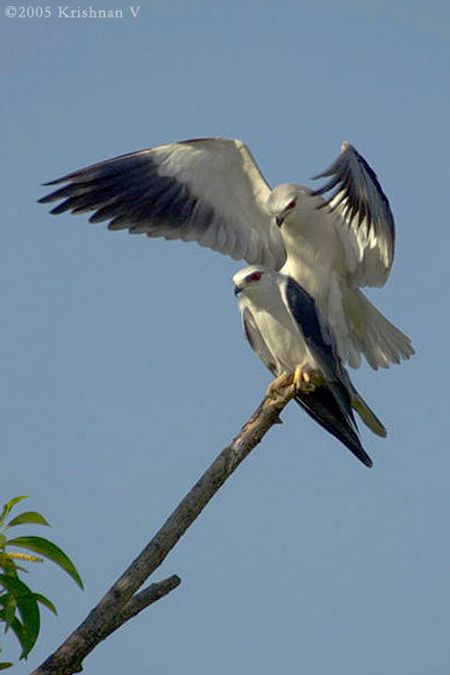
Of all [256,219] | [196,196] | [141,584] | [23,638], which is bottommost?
[23,638]

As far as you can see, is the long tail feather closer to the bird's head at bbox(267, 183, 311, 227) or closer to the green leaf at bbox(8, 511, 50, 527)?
the bird's head at bbox(267, 183, 311, 227)

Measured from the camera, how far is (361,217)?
26.6ft

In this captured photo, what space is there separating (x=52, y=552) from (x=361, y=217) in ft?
13.2

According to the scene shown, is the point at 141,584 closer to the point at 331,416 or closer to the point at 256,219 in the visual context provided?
the point at 331,416

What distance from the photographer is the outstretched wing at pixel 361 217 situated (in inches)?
308

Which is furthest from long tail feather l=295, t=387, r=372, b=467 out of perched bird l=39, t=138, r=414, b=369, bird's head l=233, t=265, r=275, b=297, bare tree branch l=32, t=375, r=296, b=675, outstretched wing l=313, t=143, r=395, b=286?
bare tree branch l=32, t=375, r=296, b=675

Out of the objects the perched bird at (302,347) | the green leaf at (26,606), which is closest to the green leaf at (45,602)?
the green leaf at (26,606)

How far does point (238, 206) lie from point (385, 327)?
136cm

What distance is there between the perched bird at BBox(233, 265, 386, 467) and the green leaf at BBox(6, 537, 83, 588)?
10.2 feet

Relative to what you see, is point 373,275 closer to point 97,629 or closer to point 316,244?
point 316,244

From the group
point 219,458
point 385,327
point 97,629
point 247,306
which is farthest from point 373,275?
point 97,629

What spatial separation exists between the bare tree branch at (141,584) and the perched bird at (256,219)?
2.55m

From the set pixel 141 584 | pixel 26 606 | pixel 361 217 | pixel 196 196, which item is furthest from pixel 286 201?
pixel 26 606

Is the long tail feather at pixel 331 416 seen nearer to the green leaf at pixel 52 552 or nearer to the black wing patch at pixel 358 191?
the black wing patch at pixel 358 191
